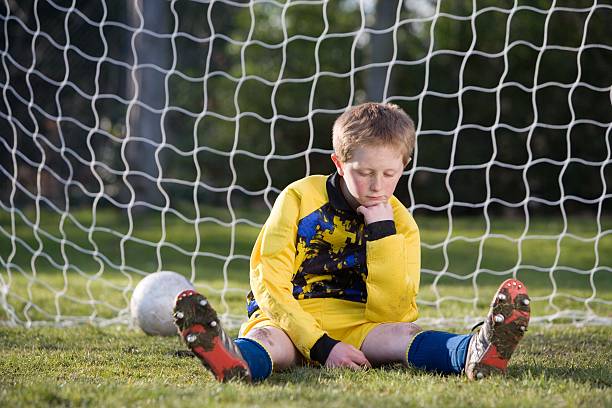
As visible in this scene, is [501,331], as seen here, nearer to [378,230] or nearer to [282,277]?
[378,230]

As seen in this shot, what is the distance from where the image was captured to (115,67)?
16.0 metres

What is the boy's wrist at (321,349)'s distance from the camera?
260 centimetres

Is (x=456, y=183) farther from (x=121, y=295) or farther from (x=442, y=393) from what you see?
(x=442, y=393)

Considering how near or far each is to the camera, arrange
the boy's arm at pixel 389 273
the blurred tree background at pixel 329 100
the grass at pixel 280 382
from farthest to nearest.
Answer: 1. the blurred tree background at pixel 329 100
2. the boy's arm at pixel 389 273
3. the grass at pixel 280 382

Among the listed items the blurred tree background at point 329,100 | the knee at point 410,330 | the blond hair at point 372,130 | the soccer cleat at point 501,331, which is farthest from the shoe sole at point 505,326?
the blurred tree background at point 329,100

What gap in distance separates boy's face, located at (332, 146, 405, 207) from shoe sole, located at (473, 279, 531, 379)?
504 millimetres

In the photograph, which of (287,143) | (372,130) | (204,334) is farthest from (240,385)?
(287,143)

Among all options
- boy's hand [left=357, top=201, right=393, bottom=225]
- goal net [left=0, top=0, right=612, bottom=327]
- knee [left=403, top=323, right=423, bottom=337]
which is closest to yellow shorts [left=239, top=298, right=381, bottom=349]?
knee [left=403, top=323, right=423, bottom=337]

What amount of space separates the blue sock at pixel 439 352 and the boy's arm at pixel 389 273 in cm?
14

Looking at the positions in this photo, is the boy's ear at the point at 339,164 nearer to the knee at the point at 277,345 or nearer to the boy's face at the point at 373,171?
the boy's face at the point at 373,171

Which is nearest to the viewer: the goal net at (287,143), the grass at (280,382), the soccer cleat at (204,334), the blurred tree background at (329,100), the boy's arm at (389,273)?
the grass at (280,382)

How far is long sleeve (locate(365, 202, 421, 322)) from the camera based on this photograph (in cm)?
269

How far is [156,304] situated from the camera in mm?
3604

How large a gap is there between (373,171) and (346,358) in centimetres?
60
